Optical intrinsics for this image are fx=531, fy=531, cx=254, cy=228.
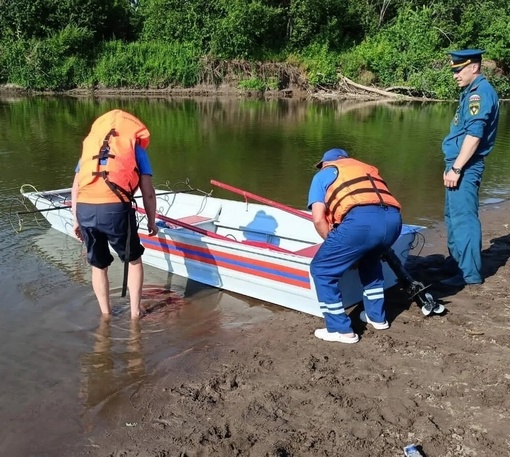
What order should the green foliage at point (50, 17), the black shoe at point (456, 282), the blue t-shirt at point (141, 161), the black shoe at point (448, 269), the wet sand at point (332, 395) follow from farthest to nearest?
the green foliage at point (50, 17) → the black shoe at point (448, 269) → the black shoe at point (456, 282) → the blue t-shirt at point (141, 161) → the wet sand at point (332, 395)

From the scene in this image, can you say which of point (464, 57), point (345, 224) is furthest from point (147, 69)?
point (345, 224)

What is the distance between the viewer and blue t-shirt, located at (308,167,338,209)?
13.0ft

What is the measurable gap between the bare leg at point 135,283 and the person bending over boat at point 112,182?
255 mm

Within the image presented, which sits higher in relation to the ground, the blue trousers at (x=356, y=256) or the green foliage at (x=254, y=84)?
the green foliage at (x=254, y=84)

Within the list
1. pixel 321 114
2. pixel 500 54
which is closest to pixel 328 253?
pixel 321 114

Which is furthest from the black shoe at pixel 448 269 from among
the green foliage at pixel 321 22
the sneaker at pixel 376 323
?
the green foliage at pixel 321 22

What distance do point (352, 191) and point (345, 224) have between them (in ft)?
0.81

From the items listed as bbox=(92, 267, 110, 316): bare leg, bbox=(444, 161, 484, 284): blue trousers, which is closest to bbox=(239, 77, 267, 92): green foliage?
bbox=(444, 161, 484, 284): blue trousers

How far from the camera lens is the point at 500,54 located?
34.6 m

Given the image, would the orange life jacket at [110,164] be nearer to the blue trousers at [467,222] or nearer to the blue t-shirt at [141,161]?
the blue t-shirt at [141,161]

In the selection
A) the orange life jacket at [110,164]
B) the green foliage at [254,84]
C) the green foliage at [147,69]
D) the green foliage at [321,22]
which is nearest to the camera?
the orange life jacket at [110,164]

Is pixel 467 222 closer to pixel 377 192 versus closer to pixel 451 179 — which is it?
pixel 451 179

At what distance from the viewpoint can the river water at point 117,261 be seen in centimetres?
385

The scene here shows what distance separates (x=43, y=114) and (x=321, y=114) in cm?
1192
